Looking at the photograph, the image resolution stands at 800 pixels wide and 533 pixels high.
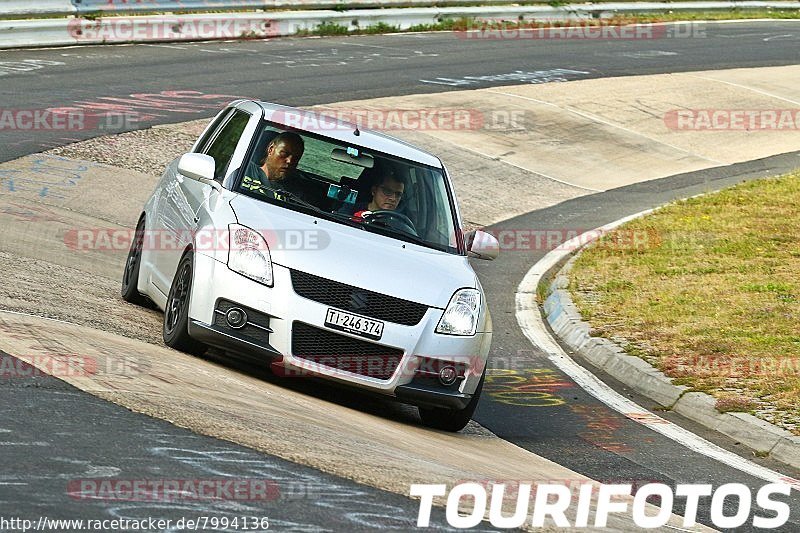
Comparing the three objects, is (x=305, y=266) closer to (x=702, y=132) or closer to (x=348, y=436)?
(x=348, y=436)

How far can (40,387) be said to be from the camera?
22.9 feet

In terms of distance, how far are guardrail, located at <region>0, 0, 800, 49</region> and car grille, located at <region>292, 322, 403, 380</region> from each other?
1668 centimetres

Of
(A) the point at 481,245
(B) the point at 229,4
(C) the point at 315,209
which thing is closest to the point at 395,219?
(C) the point at 315,209

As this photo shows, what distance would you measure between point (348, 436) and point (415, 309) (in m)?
1.20

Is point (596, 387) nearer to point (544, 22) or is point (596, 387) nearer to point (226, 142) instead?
point (226, 142)

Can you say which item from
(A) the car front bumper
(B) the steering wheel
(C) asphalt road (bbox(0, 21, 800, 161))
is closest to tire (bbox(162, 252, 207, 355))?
(A) the car front bumper

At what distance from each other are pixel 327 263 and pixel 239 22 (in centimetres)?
1986

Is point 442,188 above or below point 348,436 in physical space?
above

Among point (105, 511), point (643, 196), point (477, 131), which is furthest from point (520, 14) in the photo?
point (105, 511)

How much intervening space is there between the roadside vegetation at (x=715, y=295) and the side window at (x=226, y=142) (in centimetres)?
382

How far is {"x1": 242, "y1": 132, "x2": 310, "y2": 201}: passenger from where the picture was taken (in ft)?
30.1

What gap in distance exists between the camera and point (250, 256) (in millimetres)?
8227

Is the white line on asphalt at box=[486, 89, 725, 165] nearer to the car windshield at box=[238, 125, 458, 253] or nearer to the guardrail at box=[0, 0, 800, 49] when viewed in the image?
the guardrail at box=[0, 0, 800, 49]

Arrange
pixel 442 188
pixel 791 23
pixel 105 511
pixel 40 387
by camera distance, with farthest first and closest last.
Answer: pixel 791 23
pixel 442 188
pixel 40 387
pixel 105 511
